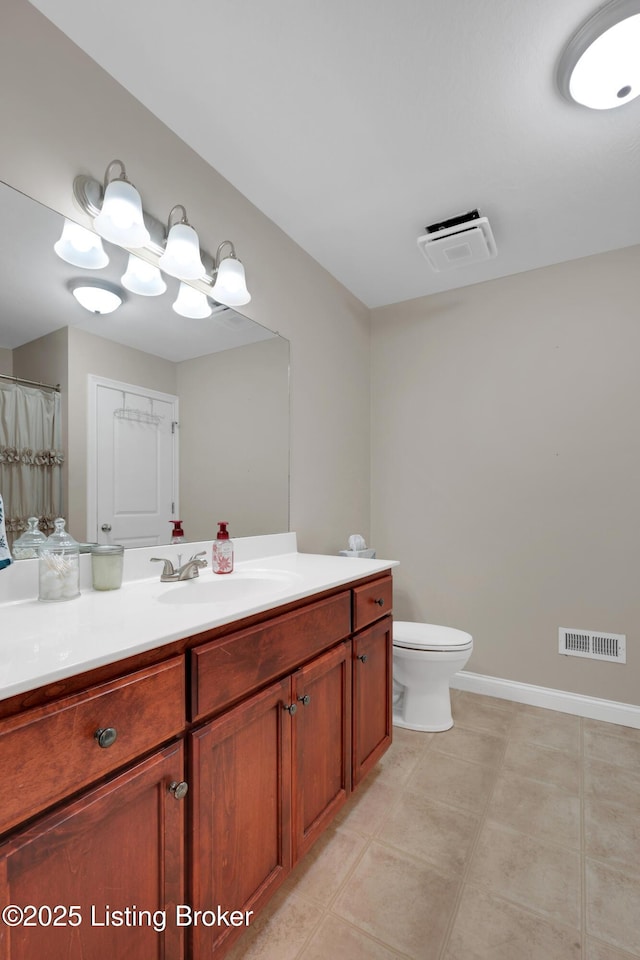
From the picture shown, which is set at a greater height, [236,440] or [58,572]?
[236,440]

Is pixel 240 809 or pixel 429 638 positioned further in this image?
pixel 429 638

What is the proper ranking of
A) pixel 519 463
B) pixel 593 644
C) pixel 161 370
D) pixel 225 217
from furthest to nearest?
1. pixel 519 463
2. pixel 593 644
3. pixel 225 217
4. pixel 161 370

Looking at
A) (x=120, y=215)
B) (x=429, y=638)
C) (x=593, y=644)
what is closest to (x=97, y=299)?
(x=120, y=215)

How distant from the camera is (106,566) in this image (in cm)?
127

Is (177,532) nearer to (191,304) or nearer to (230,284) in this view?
(191,304)

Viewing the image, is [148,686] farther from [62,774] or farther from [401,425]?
[401,425]

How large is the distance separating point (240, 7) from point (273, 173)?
0.59 meters

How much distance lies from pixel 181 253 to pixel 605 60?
1.38m

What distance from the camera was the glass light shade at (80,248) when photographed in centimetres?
128

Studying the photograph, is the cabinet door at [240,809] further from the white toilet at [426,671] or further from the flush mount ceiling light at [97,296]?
the flush mount ceiling light at [97,296]

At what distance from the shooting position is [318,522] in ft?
7.92

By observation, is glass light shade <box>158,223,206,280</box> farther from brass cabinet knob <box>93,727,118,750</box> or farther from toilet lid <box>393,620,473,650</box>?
toilet lid <box>393,620,473,650</box>

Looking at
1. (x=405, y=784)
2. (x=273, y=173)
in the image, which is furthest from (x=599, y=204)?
(x=405, y=784)

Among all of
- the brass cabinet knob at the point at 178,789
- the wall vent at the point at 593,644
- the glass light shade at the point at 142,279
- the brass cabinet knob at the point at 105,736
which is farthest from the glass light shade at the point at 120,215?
the wall vent at the point at 593,644
